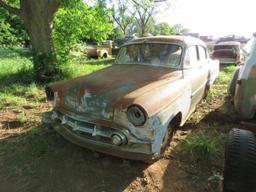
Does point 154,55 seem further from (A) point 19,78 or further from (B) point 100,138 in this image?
(A) point 19,78

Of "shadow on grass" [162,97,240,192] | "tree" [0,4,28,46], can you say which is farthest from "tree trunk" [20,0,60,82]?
"shadow on grass" [162,97,240,192]

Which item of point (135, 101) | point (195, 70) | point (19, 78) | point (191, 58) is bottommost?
point (19, 78)

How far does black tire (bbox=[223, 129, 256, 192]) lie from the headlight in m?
0.96

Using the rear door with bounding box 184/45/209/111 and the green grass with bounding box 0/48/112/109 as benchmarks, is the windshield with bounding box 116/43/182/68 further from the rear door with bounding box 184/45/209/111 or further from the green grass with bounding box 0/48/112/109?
the green grass with bounding box 0/48/112/109

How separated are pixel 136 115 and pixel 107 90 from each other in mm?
604

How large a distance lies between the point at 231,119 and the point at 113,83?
286 cm

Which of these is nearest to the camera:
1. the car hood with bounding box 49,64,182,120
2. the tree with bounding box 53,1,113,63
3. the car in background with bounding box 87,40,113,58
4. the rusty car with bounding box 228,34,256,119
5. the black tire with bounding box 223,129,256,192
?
the black tire with bounding box 223,129,256,192

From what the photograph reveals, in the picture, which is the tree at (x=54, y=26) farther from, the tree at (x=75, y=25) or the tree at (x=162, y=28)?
the tree at (x=162, y=28)

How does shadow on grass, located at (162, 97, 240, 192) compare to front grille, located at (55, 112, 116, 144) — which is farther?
front grille, located at (55, 112, 116, 144)

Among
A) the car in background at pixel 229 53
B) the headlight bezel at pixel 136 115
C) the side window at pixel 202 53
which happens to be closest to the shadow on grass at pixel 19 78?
the side window at pixel 202 53

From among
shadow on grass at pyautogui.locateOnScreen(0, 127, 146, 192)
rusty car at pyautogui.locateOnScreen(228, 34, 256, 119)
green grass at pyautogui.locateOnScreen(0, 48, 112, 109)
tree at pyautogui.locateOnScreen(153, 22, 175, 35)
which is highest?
tree at pyautogui.locateOnScreen(153, 22, 175, 35)

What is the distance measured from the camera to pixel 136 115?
9.65 feet

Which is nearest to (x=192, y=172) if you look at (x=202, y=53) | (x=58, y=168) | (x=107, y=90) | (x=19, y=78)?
(x=107, y=90)

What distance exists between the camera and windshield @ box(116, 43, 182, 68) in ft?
14.2
